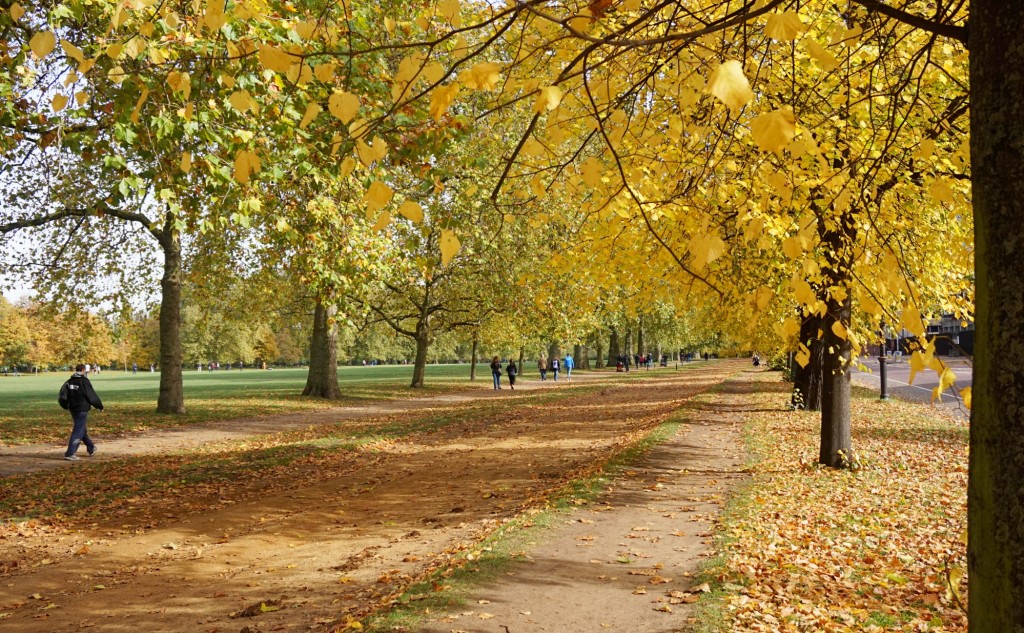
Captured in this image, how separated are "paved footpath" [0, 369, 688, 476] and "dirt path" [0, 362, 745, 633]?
13.5 feet

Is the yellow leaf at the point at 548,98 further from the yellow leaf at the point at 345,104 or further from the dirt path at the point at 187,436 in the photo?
the dirt path at the point at 187,436

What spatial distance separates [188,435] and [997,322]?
17.2m

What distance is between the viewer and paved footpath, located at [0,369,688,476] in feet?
41.8

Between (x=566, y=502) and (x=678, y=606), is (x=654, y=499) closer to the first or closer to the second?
(x=566, y=502)

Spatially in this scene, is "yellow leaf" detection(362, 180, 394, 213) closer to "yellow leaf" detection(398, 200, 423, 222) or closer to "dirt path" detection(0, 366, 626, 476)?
"yellow leaf" detection(398, 200, 423, 222)

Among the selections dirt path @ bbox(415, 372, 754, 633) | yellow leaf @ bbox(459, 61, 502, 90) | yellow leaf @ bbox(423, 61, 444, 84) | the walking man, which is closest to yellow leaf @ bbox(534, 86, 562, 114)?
yellow leaf @ bbox(459, 61, 502, 90)

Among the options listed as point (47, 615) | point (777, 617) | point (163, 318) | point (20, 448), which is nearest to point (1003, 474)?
point (777, 617)

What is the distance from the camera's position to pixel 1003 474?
84.7 inches

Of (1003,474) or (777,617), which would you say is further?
(777,617)

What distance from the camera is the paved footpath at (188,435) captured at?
12.7 meters

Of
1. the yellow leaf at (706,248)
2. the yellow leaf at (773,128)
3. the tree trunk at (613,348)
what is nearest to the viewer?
the yellow leaf at (773,128)

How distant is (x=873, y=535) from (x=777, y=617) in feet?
9.98

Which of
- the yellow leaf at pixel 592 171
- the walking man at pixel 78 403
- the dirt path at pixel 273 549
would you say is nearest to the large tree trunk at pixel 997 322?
the yellow leaf at pixel 592 171

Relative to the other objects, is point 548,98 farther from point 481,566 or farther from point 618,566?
point 618,566
